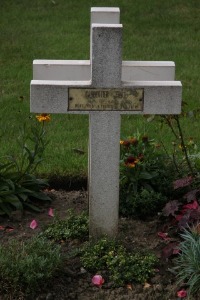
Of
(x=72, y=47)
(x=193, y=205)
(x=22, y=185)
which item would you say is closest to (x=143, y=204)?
(x=193, y=205)

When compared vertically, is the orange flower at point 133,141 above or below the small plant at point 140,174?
above

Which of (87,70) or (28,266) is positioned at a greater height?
(87,70)

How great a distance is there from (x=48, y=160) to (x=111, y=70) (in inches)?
79.3

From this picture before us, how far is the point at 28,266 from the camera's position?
4449mm

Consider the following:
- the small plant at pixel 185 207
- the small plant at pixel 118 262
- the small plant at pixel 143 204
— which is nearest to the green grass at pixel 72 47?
the small plant at pixel 143 204

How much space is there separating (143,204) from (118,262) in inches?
28.4

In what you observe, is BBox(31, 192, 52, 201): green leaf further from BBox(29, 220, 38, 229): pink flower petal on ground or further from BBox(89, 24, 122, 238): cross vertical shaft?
BBox(89, 24, 122, 238): cross vertical shaft

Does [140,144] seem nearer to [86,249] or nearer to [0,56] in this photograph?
[86,249]

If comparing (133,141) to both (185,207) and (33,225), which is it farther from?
(33,225)

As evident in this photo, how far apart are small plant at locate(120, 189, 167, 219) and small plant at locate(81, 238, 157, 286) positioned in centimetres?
52

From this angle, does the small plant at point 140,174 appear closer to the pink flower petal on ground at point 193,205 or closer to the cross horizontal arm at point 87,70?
the pink flower petal on ground at point 193,205

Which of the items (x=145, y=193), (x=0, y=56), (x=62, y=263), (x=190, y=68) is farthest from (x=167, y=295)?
(x=0, y=56)

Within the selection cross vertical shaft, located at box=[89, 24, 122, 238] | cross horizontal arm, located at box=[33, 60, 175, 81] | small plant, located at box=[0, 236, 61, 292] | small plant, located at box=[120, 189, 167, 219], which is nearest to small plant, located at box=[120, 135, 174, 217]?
small plant, located at box=[120, 189, 167, 219]

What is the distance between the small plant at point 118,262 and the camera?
15.3 feet
